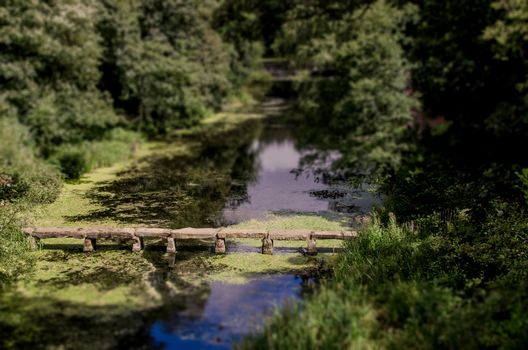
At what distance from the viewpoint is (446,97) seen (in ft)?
98.4

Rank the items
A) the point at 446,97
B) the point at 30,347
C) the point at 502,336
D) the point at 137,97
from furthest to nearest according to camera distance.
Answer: the point at 137,97, the point at 446,97, the point at 30,347, the point at 502,336

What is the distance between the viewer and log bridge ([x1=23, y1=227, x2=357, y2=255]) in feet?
47.9

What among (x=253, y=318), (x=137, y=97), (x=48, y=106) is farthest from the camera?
(x=137, y=97)

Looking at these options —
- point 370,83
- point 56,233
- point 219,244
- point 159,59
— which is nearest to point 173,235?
point 219,244

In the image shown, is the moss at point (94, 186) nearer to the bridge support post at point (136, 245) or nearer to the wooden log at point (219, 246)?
the bridge support post at point (136, 245)

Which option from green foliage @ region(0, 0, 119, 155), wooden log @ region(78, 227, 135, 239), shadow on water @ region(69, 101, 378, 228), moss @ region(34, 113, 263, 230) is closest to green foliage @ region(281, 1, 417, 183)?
shadow on water @ region(69, 101, 378, 228)

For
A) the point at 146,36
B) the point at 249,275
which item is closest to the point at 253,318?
the point at 249,275

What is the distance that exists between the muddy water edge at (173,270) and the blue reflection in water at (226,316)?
2 centimetres

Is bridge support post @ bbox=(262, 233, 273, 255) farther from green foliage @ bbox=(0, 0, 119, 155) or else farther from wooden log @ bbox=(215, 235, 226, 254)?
green foliage @ bbox=(0, 0, 119, 155)

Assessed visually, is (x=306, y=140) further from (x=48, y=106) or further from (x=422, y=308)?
(x=422, y=308)

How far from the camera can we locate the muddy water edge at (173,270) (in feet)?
33.7

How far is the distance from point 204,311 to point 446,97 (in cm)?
2309

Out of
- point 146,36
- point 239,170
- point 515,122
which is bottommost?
point 239,170

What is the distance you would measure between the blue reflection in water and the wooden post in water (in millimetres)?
2060
